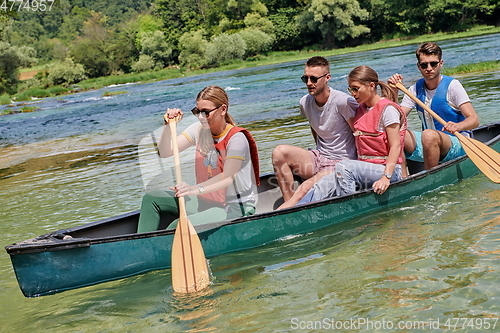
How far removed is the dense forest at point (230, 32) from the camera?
46.9m

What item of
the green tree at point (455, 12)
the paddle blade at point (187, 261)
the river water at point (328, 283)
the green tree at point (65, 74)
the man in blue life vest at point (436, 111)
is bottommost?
the river water at point (328, 283)

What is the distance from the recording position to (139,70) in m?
63.0

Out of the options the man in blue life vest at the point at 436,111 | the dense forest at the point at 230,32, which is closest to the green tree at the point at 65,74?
the dense forest at the point at 230,32

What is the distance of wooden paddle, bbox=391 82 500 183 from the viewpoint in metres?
5.70

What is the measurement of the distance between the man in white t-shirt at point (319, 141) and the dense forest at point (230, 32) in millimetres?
33125

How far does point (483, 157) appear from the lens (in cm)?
575

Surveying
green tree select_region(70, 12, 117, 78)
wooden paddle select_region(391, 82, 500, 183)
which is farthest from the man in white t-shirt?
green tree select_region(70, 12, 117, 78)

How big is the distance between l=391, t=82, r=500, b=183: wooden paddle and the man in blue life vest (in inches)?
5.3

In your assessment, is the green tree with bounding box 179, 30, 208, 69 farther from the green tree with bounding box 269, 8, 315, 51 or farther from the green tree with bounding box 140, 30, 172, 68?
the green tree with bounding box 269, 8, 315, 51

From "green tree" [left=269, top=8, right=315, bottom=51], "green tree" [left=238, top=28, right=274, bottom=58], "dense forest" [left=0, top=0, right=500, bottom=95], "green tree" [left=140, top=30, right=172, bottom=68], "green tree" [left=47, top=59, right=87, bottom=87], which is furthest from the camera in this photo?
"green tree" [left=140, top=30, right=172, bottom=68]

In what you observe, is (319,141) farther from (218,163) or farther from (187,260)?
(187,260)

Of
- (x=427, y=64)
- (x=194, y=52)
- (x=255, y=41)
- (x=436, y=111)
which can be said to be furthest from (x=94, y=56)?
(x=427, y=64)

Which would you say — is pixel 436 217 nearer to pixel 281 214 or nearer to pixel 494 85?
pixel 281 214

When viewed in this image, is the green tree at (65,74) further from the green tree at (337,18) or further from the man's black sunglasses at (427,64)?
the man's black sunglasses at (427,64)
